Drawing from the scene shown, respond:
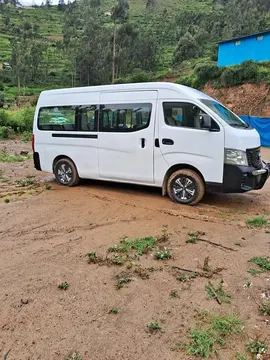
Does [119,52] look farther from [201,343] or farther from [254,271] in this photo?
[201,343]

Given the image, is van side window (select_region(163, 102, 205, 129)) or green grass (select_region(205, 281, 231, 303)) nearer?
green grass (select_region(205, 281, 231, 303))

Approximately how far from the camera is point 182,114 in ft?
22.8

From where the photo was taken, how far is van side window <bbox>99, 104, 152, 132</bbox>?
24.0 ft

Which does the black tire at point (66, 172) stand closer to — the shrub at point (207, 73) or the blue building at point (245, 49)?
the shrub at point (207, 73)

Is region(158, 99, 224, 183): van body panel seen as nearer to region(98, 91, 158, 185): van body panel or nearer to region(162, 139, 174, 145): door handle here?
region(162, 139, 174, 145): door handle

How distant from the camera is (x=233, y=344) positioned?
2.96 meters

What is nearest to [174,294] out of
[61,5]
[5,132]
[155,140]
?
[155,140]

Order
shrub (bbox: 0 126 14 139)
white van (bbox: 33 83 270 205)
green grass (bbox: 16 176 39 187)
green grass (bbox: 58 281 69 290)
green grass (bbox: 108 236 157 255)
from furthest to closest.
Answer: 1. shrub (bbox: 0 126 14 139)
2. green grass (bbox: 16 176 39 187)
3. white van (bbox: 33 83 270 205)
4. green grass (bbox: 108 236 157 255)
5. green grass (bbox: 58 281 69 290)

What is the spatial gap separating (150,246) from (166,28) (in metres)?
72.5

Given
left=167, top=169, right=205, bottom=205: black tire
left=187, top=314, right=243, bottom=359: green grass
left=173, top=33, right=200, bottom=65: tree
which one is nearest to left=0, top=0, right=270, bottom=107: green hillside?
left=173, top=33, right=200, bottom=65: tree

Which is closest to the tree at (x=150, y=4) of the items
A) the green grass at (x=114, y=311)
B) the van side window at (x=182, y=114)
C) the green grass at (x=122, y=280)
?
the van side window at (x=182, y=114)

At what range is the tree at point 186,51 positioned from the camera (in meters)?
50.3

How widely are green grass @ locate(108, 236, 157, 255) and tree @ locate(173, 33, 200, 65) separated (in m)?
48.5

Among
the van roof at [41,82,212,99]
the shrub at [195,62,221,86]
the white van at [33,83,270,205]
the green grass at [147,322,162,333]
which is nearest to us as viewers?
the green grass at [147,322,162,333]
